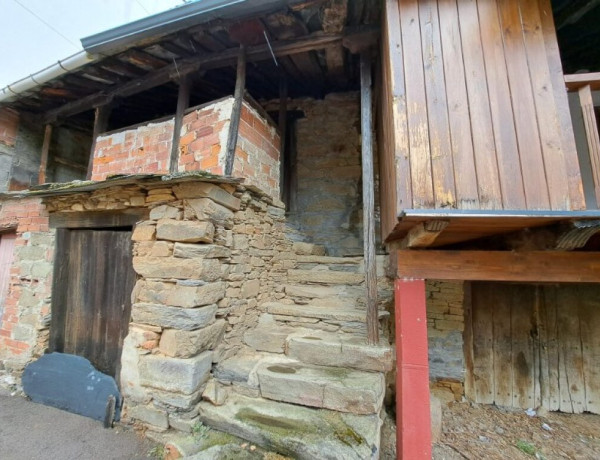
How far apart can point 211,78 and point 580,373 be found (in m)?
6.97

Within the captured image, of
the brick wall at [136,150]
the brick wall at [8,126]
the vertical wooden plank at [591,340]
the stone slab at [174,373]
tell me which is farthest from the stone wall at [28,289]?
the vertical wooden plank at [591,340]

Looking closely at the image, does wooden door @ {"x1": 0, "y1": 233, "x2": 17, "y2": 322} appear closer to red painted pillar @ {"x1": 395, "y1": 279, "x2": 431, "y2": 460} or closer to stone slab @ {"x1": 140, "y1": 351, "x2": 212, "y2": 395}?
stone slab @ {"x1": 140, "y1": 351, "x2": 212, "y2": 395}

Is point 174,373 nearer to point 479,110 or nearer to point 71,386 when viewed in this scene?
point 71,386

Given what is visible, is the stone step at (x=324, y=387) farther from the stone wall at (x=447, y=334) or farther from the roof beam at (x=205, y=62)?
the roof beam at (x=205, y=62)

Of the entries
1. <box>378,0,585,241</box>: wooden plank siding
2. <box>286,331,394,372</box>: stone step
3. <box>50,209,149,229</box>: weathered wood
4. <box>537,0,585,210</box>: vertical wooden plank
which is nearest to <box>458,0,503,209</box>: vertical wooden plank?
<box>378,0,585,241</box>: wooden plank siding

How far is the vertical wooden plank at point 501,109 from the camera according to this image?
1799mm

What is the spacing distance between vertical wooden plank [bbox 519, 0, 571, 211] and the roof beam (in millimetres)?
1706

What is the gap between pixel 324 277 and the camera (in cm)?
387

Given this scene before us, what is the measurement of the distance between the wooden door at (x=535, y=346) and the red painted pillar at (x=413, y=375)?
105 inches

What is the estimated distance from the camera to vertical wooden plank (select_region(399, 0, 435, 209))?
1.87 metres

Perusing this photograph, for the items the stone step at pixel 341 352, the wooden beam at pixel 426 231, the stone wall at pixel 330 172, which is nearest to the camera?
the wooden beam at pixel 426 231

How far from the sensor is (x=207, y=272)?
2.48m

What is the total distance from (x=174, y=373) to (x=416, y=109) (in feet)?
9.56

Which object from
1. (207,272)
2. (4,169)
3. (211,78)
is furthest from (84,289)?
(211,78)
